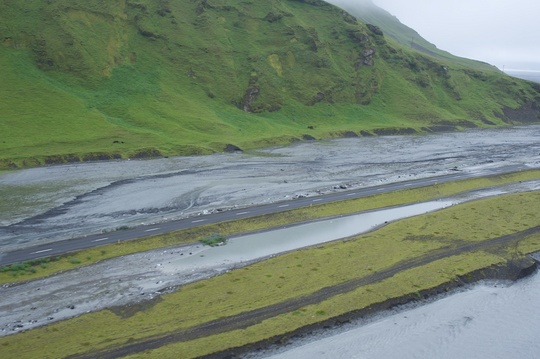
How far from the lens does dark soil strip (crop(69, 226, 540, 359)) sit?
29645 mm

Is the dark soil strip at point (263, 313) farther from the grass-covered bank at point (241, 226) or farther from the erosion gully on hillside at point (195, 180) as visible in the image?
the erosion gully on hillside at point (195, 180)

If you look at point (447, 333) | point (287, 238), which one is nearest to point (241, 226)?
point (287, 238)

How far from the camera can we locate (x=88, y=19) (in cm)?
14438

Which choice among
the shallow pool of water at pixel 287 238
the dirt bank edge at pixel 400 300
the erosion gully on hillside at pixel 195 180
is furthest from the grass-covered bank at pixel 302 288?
the erosion gully on hillside at pixel 195 180

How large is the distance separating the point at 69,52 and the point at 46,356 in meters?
121

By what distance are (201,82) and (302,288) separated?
115 m

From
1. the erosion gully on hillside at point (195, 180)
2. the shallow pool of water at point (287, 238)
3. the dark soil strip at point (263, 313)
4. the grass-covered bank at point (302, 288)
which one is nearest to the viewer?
the dark soil strip at point (263, 313)

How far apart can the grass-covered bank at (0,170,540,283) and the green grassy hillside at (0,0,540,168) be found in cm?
4831

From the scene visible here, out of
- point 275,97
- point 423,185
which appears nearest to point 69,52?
point 275,97

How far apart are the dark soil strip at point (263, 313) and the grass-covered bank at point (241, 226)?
52.8 ft

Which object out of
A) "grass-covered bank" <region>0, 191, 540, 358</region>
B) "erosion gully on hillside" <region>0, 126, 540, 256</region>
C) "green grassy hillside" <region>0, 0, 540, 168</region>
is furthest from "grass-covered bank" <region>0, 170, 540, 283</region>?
"green grassy hillside" <region>0, 0, 540, 168</region>

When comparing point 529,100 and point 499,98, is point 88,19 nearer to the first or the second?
point 499,98

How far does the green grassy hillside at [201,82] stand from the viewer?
105 m

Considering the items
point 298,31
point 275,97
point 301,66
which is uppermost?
point 298,31
